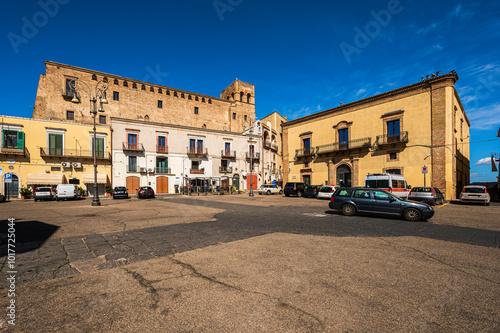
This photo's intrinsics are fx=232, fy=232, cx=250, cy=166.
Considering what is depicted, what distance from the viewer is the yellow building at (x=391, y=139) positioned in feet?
68.7

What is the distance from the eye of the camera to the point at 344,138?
28.2m

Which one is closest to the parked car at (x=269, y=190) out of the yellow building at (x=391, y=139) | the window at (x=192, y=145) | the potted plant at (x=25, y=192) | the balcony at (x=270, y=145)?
the yellow building at (x=391, y=139)

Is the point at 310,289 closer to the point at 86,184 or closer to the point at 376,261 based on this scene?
the point at 376,261

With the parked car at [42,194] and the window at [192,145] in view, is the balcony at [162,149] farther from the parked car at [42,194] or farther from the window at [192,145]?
the parked car at [42,194]

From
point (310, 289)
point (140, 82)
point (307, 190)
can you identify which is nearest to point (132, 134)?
point (140, 82)

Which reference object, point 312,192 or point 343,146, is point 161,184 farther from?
point 343,146

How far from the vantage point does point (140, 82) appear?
39969mm

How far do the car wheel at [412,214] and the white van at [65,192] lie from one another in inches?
1061

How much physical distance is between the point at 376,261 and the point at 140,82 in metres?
44.5

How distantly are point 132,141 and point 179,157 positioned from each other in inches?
266

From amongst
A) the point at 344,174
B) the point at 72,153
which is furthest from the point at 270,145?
the point at 72,153

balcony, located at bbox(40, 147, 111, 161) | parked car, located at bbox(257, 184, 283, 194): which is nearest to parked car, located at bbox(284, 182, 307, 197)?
parked car, located at bbox(257, 184, 283, 194)

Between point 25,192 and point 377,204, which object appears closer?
point 377,204

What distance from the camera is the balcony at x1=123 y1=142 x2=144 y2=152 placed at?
3173 centimetres
